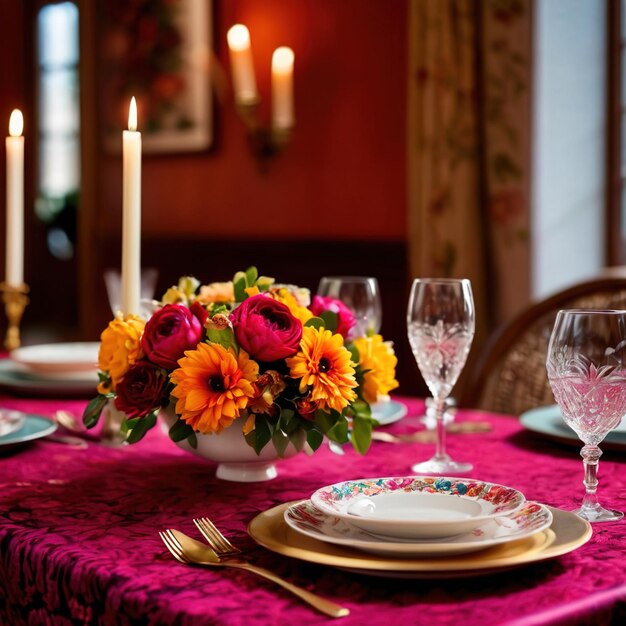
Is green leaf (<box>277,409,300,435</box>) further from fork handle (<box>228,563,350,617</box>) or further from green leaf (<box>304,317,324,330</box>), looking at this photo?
fork handle (<box>228,563,350,617</box>)

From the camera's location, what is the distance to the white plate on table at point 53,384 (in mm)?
1707

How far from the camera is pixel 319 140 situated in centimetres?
401

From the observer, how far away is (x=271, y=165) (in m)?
4.21

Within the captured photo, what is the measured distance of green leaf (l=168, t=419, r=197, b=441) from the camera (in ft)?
3.57

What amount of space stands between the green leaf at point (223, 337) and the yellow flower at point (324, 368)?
0.06 metres

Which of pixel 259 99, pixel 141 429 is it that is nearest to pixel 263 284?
pixel 141 429

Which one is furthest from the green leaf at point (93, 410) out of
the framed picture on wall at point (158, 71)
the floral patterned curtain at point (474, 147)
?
the framed picture on wall at point (158, 71)

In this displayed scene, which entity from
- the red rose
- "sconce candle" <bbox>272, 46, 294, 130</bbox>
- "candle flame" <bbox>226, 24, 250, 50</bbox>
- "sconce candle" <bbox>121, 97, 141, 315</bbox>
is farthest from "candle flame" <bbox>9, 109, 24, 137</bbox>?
"candle flame" <bbox>226, 24, 250, 50</bbox>

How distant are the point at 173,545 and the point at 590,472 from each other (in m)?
0.40

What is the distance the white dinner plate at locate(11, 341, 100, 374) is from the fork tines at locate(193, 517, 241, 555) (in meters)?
0.84

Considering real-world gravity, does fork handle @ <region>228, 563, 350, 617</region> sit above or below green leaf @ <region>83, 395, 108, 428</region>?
below

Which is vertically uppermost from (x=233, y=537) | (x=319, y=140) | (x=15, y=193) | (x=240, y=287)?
(x=319, y=140)

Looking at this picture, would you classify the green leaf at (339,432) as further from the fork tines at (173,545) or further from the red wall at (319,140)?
the red wall at (319,140)

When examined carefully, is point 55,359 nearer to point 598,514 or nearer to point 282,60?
point 598,514
